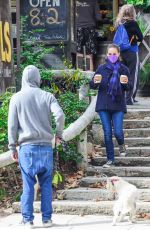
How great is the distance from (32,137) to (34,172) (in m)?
0.40

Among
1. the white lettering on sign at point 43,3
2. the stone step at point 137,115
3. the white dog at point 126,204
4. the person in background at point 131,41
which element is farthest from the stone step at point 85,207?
the white lettering on sign at point 43,3

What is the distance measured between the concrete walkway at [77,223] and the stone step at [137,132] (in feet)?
9.34

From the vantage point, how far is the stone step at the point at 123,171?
408 inches

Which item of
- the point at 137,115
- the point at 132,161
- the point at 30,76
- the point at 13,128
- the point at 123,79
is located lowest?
the point at 132,161

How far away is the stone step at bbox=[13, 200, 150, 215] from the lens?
9.00 m

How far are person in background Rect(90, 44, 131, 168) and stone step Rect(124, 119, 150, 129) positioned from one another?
139cm

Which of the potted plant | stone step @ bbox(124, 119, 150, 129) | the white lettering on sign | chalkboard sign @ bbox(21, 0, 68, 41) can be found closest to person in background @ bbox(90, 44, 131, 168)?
stone step @ bbox(124, 119, 150, 129)

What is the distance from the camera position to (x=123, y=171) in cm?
1042

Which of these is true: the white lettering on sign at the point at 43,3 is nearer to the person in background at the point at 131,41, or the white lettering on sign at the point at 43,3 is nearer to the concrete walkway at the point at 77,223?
the person in background at the point at 131,41

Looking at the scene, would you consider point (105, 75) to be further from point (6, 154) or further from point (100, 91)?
point (6, 154)

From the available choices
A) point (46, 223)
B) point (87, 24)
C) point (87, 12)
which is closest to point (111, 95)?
point (46, 223)

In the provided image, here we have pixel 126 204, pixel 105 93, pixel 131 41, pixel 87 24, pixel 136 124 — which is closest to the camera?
pixel 126 204

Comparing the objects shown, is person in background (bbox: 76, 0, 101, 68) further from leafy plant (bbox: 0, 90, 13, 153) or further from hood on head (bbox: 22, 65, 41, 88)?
hood on head (bbox: 22, 65, 41, 88)

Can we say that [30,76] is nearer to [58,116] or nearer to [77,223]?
[58,116]
